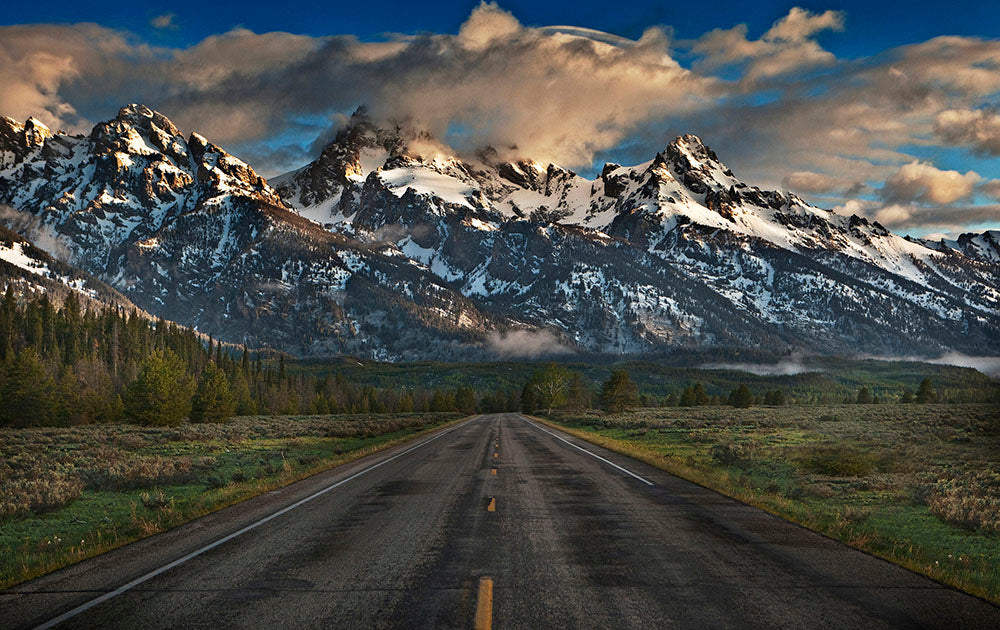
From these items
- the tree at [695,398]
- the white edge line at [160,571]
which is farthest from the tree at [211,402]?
the tree at [695,398]

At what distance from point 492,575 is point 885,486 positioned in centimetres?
1601

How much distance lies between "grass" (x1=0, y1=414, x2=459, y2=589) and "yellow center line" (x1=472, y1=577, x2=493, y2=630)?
6.81 metres

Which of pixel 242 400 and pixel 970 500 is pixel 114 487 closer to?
pixel 970 500

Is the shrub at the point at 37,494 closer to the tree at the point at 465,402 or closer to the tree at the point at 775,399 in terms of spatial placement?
the tree at the point at 465,402

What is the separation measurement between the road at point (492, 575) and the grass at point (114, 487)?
1.09m

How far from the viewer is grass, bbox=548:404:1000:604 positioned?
11.3m

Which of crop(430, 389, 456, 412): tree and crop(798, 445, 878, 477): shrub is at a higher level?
crop(798, 445, 878, 477): shrub

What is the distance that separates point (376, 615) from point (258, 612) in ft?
4.83

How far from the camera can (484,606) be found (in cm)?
745

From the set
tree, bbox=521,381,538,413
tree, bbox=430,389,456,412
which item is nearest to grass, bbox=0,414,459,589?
tree, bbox=521,381,538,413

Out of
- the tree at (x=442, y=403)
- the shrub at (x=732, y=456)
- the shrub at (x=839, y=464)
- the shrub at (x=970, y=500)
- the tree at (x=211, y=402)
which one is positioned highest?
the shrub at (x=970, y=500)

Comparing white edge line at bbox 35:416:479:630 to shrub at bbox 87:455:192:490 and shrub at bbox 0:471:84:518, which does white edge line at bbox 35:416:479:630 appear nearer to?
shrub at bbox 0:471:84:518

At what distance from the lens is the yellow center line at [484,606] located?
6.84 m

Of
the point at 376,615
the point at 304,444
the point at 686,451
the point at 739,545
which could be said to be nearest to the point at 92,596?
the point at 376,615
